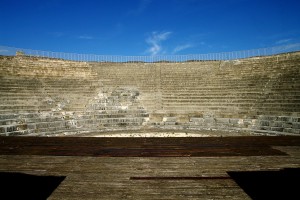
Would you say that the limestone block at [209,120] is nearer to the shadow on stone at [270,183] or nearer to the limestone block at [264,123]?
the limestone block at [264,123]

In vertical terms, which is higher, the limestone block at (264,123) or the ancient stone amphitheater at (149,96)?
the ancient stone amphitheater at (149,96)

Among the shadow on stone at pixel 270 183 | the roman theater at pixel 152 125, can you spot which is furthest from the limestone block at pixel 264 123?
the shadow on stone at pixel 270 183

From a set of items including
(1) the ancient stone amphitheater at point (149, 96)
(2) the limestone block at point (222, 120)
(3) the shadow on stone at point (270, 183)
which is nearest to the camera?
(3) the shadow on stone at point (270, 183)

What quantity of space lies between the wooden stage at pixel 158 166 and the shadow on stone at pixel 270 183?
0.02m

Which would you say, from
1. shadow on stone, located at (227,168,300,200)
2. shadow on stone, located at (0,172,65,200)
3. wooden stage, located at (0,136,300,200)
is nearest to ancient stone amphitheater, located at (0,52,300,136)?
wooden stage, located at (0,136,300,200)

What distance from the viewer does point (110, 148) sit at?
7.01 metres

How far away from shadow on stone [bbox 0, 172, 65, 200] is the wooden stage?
0.06m

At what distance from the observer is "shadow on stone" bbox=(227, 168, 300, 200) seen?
146 inches

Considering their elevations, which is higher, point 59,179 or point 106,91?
point 106,91

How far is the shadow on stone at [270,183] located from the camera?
370cm

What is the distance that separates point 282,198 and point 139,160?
306cm

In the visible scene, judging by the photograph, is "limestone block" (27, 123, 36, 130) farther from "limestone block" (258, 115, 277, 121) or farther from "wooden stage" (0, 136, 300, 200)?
"limestone block" (258, 115, 277, 121)

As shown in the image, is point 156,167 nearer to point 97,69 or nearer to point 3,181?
point 3,181

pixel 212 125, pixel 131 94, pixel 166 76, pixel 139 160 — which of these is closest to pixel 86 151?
pixel 139 160
